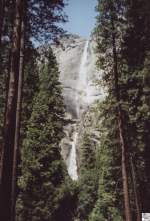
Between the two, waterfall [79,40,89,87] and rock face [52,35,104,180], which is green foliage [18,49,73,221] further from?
waterfall [79,40,89,87]

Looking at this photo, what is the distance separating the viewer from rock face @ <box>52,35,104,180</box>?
256 ft

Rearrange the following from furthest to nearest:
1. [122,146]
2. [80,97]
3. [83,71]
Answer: [83,71] → [80,97] → [122,146]

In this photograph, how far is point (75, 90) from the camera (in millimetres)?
89375

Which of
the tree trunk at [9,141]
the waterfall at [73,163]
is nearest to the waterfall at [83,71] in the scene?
the waterfall at [73,163]

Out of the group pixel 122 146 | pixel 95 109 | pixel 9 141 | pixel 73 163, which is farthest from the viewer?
pixel 73 163

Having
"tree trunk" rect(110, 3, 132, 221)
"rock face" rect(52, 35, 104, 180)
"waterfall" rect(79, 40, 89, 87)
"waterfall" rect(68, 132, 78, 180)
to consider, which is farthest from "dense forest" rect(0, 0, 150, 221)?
"waterfall" rect(79, 40, 89, 87)

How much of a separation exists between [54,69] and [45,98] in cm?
342

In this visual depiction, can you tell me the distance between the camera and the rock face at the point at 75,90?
77975 millimetres

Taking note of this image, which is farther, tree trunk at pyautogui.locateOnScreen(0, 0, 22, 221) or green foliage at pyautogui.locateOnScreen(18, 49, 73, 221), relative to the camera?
green foliage at pyautogui.locateOnScreen(18, 49, 73, 221)

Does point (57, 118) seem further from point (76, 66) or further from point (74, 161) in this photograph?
point (76, 66)

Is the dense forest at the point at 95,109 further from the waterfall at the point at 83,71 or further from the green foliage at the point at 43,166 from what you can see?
the waterfall at the point at 83,71

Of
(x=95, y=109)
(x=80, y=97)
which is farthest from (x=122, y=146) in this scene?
Answer: (x=80, y=97)

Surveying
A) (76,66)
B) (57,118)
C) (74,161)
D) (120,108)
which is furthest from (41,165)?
(76,66)

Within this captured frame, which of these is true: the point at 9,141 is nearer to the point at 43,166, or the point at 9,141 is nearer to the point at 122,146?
the point at 122,146
